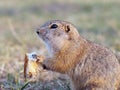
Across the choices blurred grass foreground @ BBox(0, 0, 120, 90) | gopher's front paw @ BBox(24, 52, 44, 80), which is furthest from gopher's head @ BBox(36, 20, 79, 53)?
blurred grass foreground @ BBox(0, 0, 120, 90)

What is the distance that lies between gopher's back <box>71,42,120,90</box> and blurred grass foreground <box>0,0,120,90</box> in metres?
0.72

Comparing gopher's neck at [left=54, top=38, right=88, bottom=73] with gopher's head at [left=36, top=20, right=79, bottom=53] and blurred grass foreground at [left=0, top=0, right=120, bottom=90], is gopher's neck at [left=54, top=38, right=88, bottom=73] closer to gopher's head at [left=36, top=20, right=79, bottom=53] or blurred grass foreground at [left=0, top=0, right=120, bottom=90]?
gopher's head at [left=36, top=20, right=79, bottom=53]

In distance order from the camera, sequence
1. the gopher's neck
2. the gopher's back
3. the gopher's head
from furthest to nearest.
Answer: the gopher's head
the gopher's neck
the gopher's back

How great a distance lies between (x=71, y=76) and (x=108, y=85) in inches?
18.9

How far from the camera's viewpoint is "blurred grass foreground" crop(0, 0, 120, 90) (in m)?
6.60

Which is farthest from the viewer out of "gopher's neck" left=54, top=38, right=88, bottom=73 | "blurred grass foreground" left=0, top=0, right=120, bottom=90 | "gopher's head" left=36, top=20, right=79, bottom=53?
"blurred grass foreground" left=0, top=0, right=120, bottom=90

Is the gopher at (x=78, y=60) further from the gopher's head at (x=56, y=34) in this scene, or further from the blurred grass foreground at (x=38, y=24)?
the blurred grass foreground at (x=38, y=24)

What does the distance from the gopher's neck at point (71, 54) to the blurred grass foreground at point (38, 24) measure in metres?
0.63

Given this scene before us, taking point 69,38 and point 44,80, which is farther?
point 44,80

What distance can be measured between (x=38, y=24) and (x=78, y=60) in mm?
8401

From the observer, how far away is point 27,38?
33.8 ft

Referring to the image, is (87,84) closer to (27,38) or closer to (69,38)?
(69,38)

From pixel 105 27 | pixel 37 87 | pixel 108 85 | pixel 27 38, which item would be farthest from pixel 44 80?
pixel 105 27

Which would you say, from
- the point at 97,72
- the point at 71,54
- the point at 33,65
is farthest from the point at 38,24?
the point at 97,72
